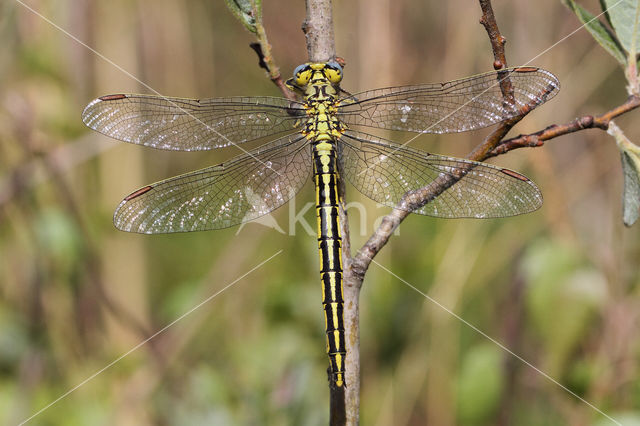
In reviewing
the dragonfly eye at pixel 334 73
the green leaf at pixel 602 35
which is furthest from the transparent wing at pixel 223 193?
the green leaf at pixel 602 35

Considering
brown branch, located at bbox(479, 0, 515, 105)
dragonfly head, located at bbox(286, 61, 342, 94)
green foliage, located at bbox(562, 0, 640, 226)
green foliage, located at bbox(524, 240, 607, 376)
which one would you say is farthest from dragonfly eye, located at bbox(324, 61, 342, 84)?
green foliage, located at bbox(524, 240, 607, 376)

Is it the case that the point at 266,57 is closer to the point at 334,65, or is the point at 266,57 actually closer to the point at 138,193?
the point at 334,65

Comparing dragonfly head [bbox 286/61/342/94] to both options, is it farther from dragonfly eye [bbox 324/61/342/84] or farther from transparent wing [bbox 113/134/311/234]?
transparent wing [bbox 113/134/311/234]

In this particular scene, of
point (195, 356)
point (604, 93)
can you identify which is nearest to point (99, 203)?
point (195, 356)

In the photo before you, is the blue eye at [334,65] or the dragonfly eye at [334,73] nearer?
the blue eye at [334,65]

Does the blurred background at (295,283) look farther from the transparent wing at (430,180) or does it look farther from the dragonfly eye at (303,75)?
the dragonfly eye at (303,75)

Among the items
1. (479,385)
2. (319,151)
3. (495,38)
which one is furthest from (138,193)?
(479,385)
